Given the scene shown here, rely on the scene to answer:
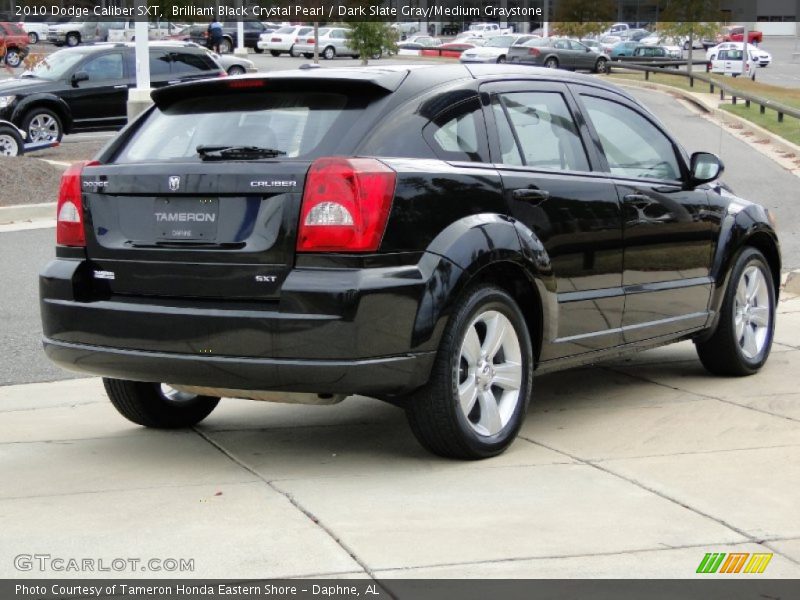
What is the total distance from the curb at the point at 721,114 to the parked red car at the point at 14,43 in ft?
80.8

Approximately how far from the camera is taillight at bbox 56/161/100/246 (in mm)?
5961

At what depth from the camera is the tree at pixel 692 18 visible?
187ft

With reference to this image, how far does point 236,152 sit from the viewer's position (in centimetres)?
567

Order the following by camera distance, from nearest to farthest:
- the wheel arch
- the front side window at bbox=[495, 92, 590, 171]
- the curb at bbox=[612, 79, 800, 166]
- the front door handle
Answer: the wheel arch < the front door handle < the front side window at bbox=[495, 92, 590, 171] < the curb at bbox=[612, 79, 800, 166]

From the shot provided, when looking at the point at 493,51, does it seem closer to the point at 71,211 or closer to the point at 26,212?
the point at 26,212

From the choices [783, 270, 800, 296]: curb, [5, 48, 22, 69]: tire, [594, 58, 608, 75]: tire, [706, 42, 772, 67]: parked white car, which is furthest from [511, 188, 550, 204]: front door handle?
[706, 42, 772, 67]: parked white car

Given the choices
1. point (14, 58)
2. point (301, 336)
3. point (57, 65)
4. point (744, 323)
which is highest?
point (301, 336)

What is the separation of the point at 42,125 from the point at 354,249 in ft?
61.7

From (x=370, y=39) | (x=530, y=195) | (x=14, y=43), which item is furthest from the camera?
(x=14, y=43)

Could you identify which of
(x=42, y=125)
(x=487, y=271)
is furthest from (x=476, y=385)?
(x=42, y=125)

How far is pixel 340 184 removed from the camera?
17.6 feet

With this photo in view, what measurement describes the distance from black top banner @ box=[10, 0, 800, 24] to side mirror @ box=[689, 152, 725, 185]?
1496 cm

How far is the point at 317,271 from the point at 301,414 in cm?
189

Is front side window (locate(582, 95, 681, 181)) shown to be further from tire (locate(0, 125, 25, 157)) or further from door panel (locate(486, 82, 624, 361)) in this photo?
tire (locate(0, 125, 25, 157))
